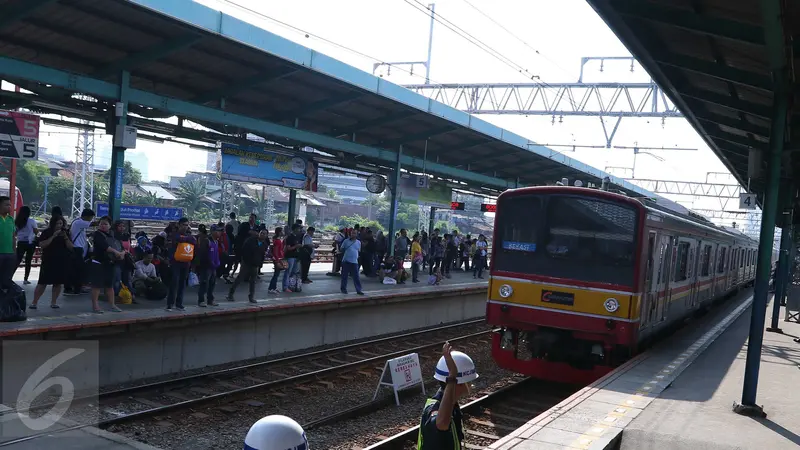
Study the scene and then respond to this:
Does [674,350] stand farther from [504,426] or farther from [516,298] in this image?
[504,426]

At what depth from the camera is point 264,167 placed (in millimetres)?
17562

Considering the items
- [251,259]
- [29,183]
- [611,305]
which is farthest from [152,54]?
[29,183]

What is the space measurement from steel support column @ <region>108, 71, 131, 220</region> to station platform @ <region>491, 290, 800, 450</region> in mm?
8972

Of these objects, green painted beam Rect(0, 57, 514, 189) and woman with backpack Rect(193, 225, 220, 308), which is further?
woman with backpack Rect(193, 225, 220, 308)

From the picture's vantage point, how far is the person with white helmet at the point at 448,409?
4.07 metres

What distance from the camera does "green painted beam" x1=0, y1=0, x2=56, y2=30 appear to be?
1001cm

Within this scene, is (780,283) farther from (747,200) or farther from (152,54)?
(152,54)

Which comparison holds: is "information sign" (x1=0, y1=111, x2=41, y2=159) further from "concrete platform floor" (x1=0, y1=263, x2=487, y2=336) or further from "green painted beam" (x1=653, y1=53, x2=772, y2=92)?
"green painted beam" (x1=653, y1=53, x2=772, y2=92)

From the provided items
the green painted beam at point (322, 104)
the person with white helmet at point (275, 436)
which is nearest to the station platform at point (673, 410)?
the person with white helmet at point (275, 436)

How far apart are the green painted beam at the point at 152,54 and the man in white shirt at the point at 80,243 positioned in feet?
9.29

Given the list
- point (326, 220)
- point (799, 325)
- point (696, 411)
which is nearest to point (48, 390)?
point (696, 411)

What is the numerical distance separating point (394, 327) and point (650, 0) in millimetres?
11967

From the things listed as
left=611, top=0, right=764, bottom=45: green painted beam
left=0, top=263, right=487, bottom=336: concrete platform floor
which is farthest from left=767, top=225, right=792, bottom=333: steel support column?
left=611, top=0, right=764, bottom=45: green painted beam

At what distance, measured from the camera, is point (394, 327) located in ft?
58.6
